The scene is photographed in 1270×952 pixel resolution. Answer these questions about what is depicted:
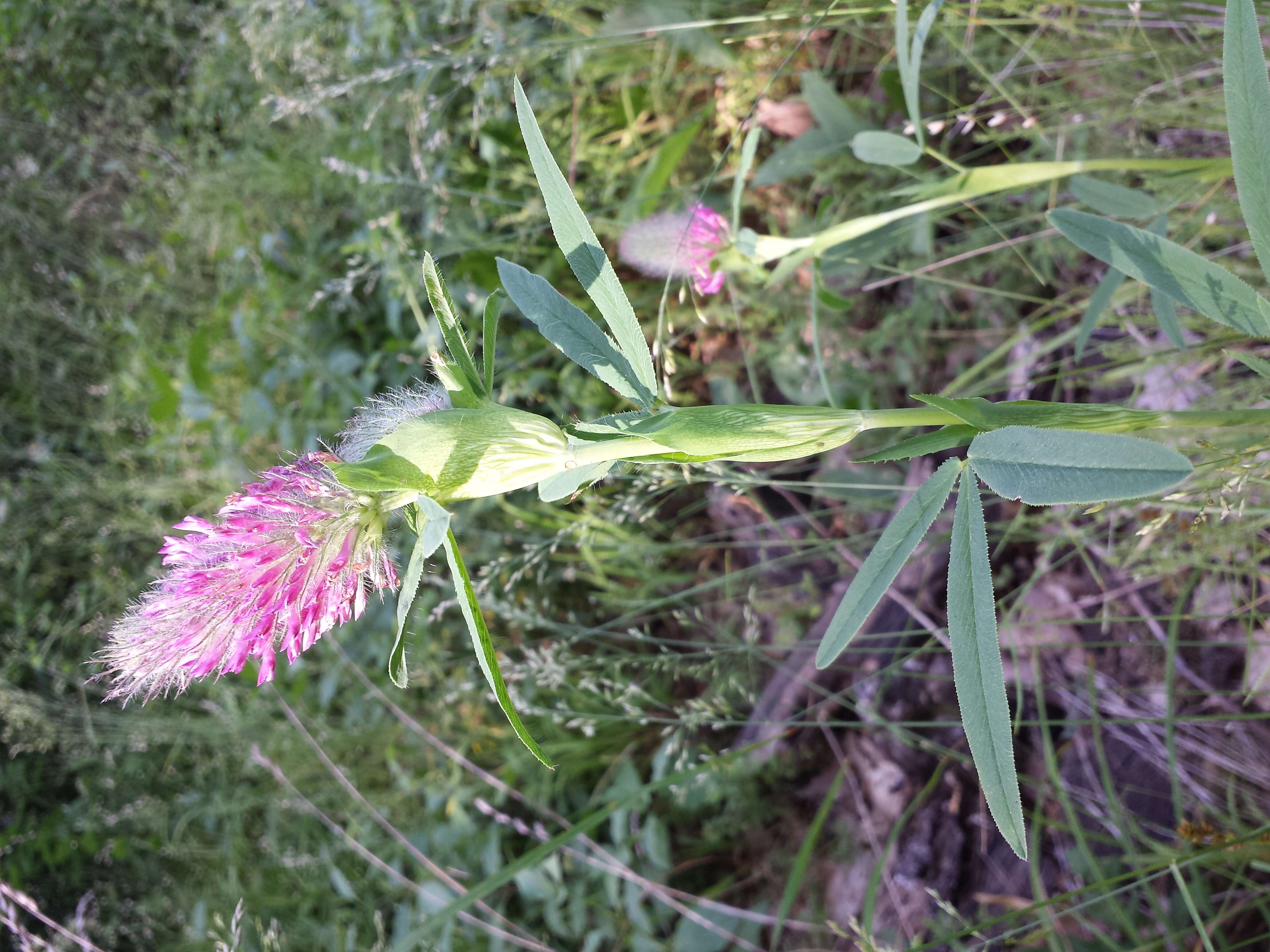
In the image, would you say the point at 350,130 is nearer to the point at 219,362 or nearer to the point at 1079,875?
the point at 219,362

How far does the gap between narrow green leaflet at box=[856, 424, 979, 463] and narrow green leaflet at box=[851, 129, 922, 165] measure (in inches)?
25.4

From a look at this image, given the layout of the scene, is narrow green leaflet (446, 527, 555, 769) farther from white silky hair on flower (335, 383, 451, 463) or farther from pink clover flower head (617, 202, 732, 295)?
pink clover flower head (617, 202, 732, 295)

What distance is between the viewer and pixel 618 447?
766 mm

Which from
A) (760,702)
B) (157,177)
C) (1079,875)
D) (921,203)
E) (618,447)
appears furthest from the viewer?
(157,177)

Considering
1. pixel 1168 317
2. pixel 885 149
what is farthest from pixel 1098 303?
pixel 885 149

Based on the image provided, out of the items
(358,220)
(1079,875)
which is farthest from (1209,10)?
(358,220)

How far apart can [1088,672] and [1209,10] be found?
1.22 m

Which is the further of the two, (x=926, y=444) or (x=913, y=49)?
(x=913, y=49)

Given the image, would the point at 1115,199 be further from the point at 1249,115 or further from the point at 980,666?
the point at 980,666

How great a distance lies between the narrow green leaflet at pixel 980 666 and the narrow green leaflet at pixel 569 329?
32 cm

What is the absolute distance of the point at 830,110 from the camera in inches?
57.1

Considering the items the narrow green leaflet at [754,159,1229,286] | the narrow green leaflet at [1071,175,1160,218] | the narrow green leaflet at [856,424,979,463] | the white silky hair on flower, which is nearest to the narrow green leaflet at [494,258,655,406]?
the white silky hair on flower

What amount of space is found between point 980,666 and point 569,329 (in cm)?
49

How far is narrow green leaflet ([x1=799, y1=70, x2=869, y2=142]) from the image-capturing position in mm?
1446
